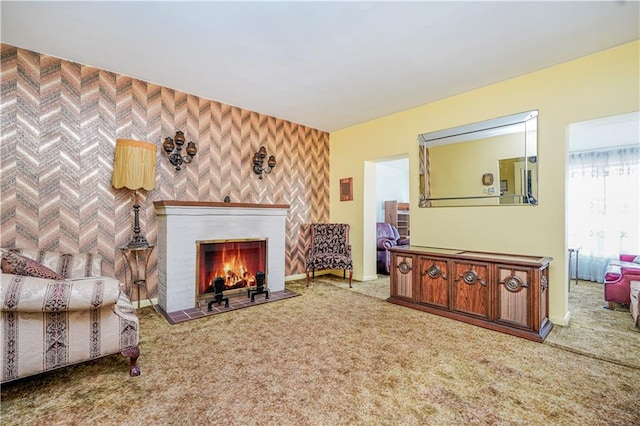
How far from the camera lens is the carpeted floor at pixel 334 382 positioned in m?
1.63

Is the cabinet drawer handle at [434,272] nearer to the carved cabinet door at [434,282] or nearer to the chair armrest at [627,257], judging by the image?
the carved cabinet door at [434,282]

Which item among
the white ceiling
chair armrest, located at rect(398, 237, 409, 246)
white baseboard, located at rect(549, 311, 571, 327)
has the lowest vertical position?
white baseboard, located at rect(549, 311, 571, 327)

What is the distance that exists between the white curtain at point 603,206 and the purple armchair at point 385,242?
3.08m

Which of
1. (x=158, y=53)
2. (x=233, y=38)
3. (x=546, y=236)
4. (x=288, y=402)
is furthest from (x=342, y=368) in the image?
(x=158, y=53)

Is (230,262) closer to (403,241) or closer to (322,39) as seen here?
→ (322,39)

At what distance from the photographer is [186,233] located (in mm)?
3438

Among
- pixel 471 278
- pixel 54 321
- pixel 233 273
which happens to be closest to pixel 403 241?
pixel 471 278

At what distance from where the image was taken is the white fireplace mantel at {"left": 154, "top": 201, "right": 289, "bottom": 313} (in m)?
3.32

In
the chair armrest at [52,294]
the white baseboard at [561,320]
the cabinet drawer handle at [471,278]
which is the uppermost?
the chair armrest at [52,294]

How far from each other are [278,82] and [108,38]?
1640 millimetres

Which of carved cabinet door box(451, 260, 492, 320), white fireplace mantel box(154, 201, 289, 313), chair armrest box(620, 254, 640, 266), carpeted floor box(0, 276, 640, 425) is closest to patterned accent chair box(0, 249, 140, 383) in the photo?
carpeted floor box(0, 276, 640, 425)

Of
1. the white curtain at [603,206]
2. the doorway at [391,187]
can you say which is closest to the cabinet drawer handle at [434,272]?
the doorway at [391,187]

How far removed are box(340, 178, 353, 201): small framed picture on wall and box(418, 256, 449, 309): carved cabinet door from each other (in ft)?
6.65

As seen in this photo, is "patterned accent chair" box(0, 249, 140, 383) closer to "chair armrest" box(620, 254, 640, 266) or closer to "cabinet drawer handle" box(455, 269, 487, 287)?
"cabinet drawer handle" box(455, 269, 487, 287)
